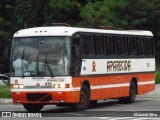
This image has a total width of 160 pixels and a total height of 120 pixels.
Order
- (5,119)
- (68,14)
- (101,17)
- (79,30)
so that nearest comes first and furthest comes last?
1. (5,119)
2. (79,30)
3. (101,17)
4. (68,14)

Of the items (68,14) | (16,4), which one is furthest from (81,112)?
(16,4)

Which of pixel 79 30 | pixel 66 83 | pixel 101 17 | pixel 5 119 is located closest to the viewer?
pixel 5 119

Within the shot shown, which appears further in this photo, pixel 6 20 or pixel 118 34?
pixel 6 20

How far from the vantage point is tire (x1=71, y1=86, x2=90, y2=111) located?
910 inches

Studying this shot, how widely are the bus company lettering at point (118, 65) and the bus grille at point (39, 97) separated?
4420 mm

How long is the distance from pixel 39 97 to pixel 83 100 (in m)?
2.02

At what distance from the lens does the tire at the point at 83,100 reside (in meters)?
23.1

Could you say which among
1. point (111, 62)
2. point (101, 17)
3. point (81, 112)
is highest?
point (101, 17)

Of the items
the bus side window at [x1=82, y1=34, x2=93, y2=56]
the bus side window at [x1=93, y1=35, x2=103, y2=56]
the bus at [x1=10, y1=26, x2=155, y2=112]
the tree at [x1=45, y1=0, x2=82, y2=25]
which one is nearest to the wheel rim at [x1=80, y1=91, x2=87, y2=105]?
the bus at [x1=10, y1=26, x2=155, y2=112]

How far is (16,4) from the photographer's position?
67.7 m

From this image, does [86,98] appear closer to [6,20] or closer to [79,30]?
[79,30]

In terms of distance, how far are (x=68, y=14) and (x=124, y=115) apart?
37.9 metres

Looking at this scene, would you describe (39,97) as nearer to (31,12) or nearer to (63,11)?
(63,11)

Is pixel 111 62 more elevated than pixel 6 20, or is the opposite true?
pixel 6 20
